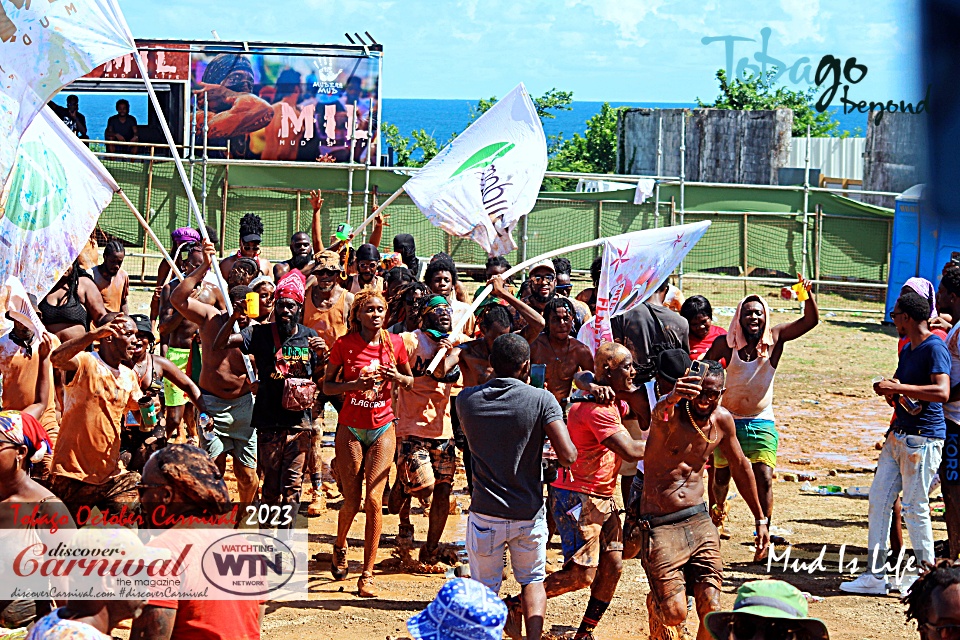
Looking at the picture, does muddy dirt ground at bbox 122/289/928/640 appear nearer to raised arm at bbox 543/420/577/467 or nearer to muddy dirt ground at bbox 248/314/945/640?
muddy dirt ground at bbox 248/314/945/640

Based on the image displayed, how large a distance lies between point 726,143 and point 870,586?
20.1 m

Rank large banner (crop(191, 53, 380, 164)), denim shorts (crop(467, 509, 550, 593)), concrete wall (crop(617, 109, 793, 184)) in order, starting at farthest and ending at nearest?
concrete wall (crop(617, 109, 793, 184))
large banner (crop(191, 53, 380, 164))
denim shorts (crop(467, 509, 550, 593))

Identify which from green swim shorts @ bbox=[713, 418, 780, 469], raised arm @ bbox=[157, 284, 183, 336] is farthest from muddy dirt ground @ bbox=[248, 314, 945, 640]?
raised arm @ bbox=[157, 284, 183, 336]

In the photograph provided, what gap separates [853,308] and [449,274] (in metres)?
14.9

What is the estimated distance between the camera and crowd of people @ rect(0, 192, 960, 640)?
18.7 feet

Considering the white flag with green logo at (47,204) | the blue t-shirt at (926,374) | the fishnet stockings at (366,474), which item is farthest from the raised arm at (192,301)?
the blue t-shirt at (926,374)

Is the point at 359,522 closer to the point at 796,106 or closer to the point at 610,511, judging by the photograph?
the point at 610,511

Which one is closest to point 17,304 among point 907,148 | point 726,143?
point 907,148

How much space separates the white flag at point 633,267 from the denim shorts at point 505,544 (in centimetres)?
230

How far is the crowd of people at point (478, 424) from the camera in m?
5.70

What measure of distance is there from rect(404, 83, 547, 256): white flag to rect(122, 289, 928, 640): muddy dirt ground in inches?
91.6

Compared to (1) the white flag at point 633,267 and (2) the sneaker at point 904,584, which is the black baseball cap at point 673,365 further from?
(2) the sneaker at point 904,584

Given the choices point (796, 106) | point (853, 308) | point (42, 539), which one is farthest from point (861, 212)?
point (42, 539)

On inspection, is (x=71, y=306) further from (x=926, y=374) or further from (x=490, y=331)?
(x=926, y=374)
